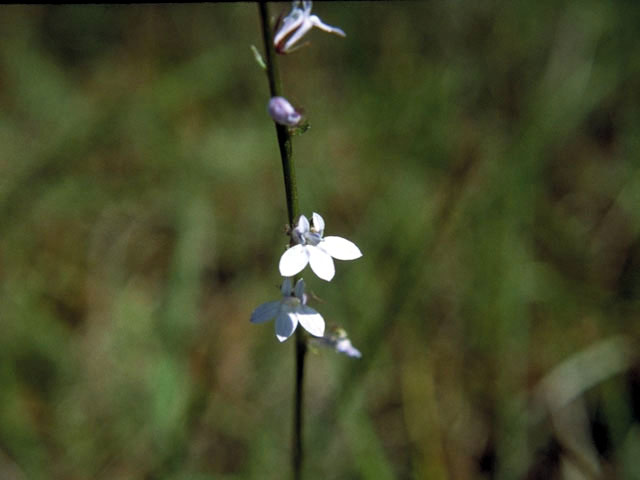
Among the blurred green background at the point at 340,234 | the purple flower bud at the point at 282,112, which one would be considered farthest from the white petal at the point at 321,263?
the blurred green background at the point at 340,234

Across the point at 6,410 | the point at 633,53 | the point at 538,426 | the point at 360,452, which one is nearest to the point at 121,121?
the point at 6,410

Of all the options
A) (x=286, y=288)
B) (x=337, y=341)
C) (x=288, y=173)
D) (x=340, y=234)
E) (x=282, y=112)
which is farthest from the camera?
(x=340, y=234)

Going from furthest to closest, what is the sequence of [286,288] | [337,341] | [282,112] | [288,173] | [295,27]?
[337,341], [286,288], [295,27], [288,173], [282,112]

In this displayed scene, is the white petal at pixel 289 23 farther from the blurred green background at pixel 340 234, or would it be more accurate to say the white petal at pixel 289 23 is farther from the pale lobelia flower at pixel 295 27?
the blurred green background at pixel 340 234

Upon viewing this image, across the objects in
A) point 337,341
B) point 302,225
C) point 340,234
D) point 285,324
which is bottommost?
point 285,324

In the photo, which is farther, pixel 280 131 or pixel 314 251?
pixel 314 251

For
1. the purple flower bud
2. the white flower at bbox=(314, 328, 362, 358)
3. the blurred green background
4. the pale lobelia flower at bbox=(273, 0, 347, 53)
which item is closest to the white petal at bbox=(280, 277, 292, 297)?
the white flower at bbox=(314, 328, 362, 358)

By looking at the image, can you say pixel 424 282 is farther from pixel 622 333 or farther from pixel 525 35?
pixel 525 35

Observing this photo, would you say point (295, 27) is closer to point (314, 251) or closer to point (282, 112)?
point (282, 112)

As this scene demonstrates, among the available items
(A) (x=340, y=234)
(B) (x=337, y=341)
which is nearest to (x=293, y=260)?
(B) (x=337, y=341)
